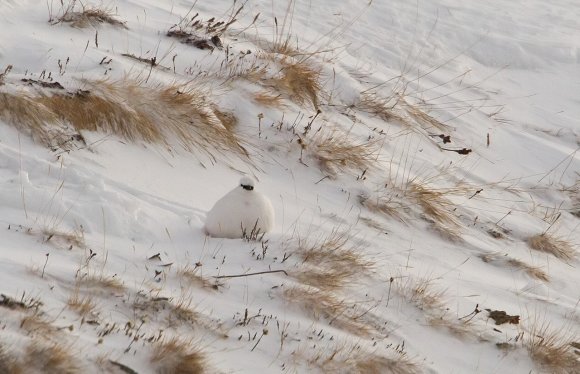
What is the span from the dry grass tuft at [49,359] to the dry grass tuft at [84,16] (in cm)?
335

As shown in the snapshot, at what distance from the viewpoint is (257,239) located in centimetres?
438

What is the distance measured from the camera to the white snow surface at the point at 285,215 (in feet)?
11.7

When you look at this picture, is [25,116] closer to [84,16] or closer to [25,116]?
[25,116]

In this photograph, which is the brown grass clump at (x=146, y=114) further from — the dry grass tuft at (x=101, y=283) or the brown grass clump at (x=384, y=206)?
the dry grass tuft at (x=101, y=283)

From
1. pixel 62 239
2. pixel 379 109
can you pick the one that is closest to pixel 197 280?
pixel 62 239

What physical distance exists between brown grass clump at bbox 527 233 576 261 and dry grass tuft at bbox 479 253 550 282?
392mm

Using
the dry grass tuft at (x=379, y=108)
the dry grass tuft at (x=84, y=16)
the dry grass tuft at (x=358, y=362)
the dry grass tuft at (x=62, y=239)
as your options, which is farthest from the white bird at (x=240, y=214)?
the dry grass tuft at (x=379, y=108)

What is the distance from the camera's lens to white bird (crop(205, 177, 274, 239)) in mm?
4277

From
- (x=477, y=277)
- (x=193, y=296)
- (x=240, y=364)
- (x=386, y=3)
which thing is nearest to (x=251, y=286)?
(x=193, y=296)

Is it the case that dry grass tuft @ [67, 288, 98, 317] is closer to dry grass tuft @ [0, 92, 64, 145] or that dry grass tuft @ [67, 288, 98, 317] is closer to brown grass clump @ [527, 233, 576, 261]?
dry grass tuft @ [0, 92, 64, 145]

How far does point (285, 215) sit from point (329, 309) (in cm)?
102

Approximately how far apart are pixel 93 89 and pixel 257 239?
1448 millimetres

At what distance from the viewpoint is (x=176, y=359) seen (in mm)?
3211

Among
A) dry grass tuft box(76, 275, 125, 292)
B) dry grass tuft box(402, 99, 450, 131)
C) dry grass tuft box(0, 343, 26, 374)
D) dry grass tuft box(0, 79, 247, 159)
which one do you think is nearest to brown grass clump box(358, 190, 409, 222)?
dry grass tuft box(0, 79, 247, 159)
